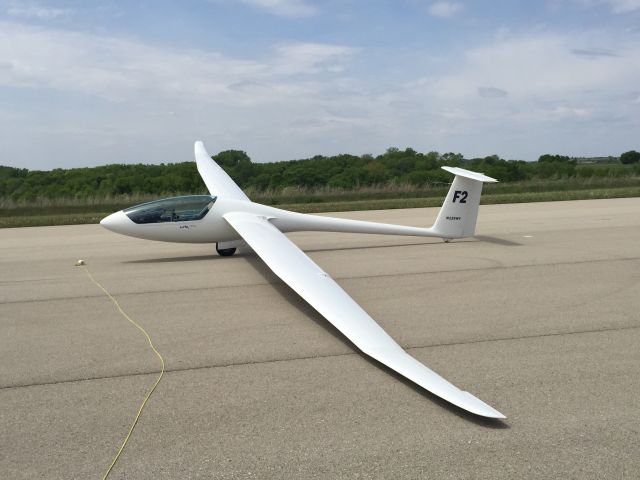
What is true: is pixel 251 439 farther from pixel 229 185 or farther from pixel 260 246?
pixel 229 185

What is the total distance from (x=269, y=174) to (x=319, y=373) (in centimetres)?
4216

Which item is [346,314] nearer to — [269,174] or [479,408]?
[479,408]

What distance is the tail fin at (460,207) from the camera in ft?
47.0

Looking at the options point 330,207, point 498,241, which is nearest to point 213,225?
point 498,241

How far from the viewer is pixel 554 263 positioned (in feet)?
39.9

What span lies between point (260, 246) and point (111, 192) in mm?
33896

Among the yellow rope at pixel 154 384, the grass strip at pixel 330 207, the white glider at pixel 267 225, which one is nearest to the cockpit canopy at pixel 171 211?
the white glider at pixel 267 225

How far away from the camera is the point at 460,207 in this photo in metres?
14.7

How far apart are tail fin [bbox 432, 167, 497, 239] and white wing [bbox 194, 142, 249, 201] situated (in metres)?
5.18

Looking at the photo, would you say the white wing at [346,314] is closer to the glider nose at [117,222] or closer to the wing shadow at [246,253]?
the wing shadow at [246,253]

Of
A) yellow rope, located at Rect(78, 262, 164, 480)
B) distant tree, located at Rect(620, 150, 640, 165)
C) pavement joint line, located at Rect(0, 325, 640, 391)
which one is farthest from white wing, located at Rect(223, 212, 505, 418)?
distant tree, located at Rect(620, 150, 640, 165)

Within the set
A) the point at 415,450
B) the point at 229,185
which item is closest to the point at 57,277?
the point at 229,185

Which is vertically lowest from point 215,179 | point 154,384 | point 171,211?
point 154,384

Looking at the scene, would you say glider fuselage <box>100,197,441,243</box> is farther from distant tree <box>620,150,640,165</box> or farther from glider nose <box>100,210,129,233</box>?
distant tree <box>620,150,640,165</box>
